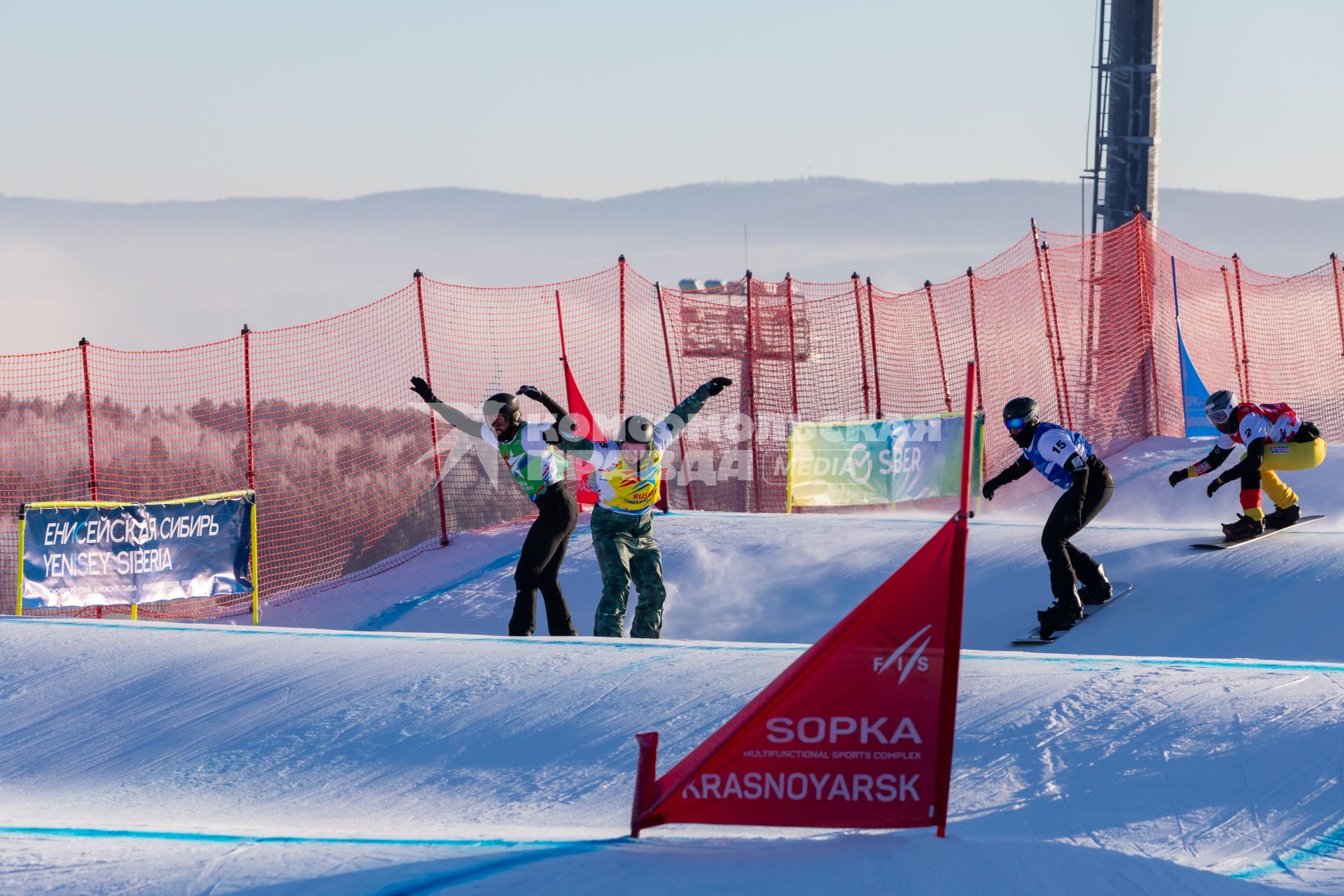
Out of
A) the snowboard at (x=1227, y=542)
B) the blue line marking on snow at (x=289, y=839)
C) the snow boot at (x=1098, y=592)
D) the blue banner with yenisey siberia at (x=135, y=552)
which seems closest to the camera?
the blue line marking on snow at (x=289, y=839)

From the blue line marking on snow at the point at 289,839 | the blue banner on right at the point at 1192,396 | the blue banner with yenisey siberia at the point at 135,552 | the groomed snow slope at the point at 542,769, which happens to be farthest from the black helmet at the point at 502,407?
the blue banner on right at the point at 1192,396

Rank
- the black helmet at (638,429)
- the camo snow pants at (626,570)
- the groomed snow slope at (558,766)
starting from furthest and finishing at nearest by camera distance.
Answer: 1. the camo snow pants at (626,570)
2. the black helmet at (638,429)
3. the groomed snow slope at (558,766)

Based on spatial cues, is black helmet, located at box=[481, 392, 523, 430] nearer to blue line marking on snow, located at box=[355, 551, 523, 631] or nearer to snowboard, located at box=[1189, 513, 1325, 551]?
blue line marking on snow, located at box=[355, 551, 523, 631]

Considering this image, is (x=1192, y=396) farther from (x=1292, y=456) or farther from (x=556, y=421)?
(x=556, y=421)

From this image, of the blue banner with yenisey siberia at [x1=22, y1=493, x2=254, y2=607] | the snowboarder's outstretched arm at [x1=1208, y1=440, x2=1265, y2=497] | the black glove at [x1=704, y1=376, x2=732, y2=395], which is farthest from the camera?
the blue banner with yenisey siberia at [x1=22, y1=493, x2=254, y2=607]

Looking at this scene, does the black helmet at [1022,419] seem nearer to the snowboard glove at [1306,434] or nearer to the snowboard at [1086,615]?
the snowboard at [1086,615]

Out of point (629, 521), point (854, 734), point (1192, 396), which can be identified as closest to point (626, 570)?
point (629, 521)

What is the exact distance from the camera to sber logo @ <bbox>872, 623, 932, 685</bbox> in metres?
4.15

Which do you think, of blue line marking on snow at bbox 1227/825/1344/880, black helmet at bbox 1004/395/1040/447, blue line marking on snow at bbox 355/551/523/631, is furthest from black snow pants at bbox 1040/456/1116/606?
blue line marking on snow at bbox 355/551/523/631

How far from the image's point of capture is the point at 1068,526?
29.0 ft

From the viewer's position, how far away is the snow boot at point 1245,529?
391 inches

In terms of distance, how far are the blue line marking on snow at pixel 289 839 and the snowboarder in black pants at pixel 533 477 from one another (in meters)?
3.64

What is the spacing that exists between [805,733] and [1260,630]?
18.2 ft

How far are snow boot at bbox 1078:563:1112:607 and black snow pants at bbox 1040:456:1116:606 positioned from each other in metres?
0.24
